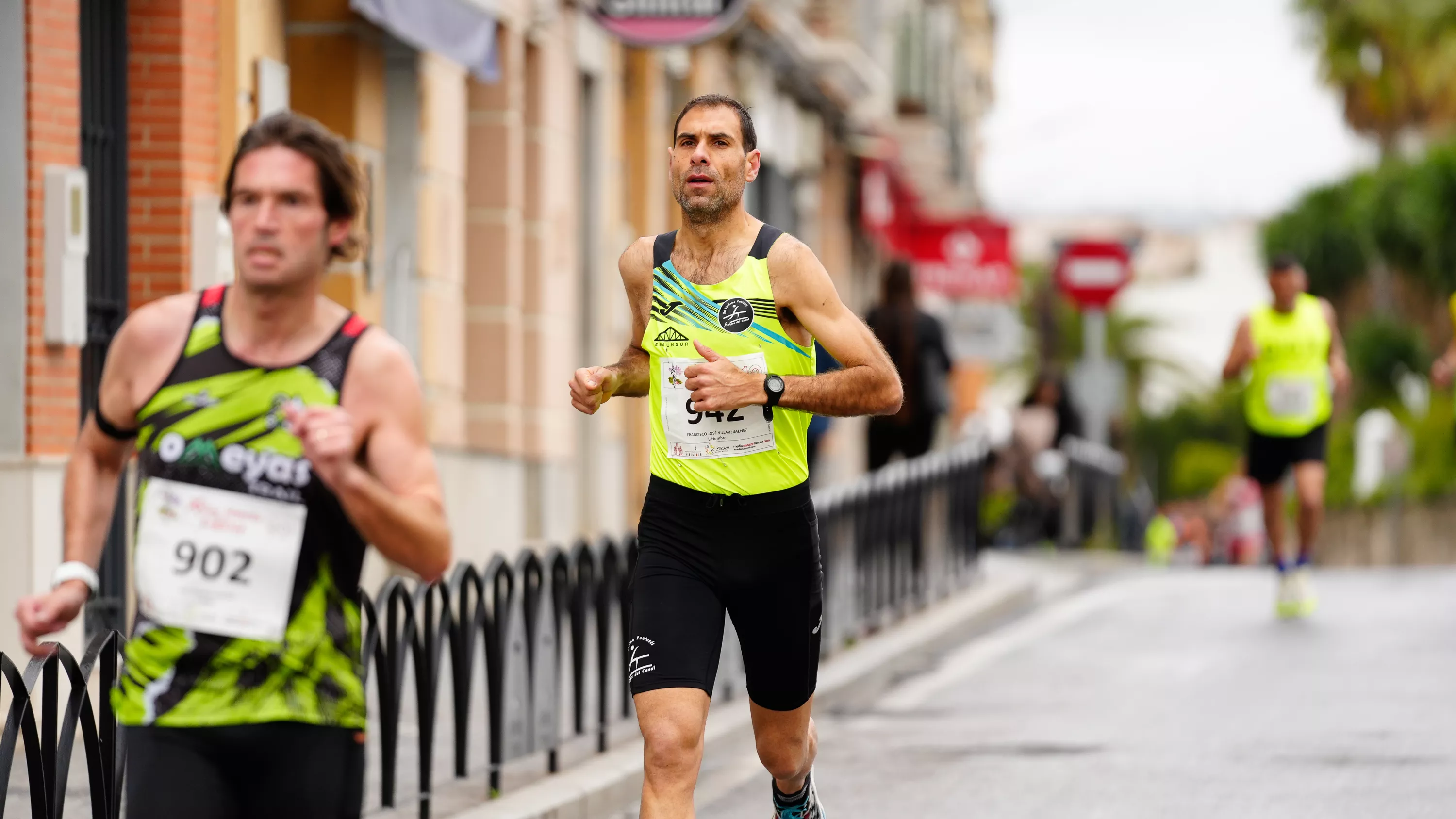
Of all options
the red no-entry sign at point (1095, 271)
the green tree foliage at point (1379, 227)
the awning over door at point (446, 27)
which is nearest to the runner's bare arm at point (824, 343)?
the awning over door at point (446, 27)

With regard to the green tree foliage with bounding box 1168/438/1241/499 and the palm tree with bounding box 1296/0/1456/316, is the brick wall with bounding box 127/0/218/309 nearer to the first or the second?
the palm tree with bounding box 1296/0/1456/316

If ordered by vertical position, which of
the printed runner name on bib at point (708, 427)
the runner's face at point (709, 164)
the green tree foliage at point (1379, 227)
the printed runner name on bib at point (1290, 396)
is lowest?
the printed runner name on bib at point (1290, 396)

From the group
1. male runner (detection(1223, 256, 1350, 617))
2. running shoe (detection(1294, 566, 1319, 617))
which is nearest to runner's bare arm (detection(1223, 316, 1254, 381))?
male runner (detection(1223, 256, 1350, 617))

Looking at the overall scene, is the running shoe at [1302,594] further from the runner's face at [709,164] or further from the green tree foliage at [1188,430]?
the green tree foliage at [1188,430]

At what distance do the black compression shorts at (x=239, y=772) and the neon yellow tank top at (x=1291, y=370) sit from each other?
11131mm

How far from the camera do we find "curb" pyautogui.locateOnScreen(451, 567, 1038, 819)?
885cm

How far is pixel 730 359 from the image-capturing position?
639 cm

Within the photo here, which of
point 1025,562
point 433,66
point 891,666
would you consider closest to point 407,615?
point 891,666

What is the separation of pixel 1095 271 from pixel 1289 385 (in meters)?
16.4

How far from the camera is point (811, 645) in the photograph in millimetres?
6664

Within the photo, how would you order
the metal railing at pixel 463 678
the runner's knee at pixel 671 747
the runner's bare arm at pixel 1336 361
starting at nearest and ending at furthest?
the metal railing at pixel 463 678 → the runner's knee at pixel 671 747 → the runner's bare arm at pixel 1336 361

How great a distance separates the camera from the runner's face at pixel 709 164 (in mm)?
6395

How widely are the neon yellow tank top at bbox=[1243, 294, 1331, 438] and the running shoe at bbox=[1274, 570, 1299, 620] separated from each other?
125cm

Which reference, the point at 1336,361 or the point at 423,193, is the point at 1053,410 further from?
the point at 423,193
